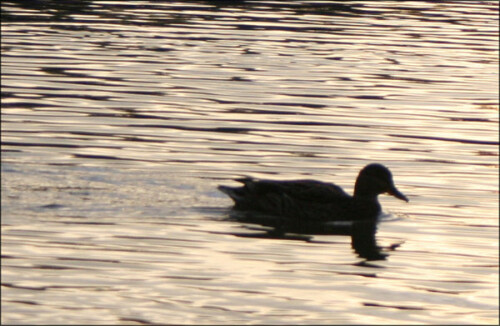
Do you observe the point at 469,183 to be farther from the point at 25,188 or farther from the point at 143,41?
the point at 143,41

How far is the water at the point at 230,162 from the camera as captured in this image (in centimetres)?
1155

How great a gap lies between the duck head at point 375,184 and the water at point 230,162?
28 centimetres

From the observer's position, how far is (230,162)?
674 inches

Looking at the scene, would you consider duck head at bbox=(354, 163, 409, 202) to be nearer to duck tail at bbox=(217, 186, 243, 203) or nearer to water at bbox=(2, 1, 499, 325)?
water at bbox=(2, 1, 499, 325)

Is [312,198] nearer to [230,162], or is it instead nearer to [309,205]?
[309,205]

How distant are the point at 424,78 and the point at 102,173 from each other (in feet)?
32.1

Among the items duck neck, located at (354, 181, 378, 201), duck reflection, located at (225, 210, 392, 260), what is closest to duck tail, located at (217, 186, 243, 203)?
duck reflection, located at (225, 210, 392, 260)

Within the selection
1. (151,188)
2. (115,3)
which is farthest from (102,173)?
(115,3)

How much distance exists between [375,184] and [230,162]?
245 cm

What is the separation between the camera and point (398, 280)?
486 inches

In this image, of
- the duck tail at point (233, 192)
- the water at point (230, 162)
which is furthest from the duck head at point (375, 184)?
the duck tail at point (233, 192)

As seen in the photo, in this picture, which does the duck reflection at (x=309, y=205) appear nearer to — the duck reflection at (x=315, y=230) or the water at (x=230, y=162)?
the duck reflection at (x=315, y=230)

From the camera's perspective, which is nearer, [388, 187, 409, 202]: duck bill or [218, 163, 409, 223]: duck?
[218, 163, 409, 223]: duck

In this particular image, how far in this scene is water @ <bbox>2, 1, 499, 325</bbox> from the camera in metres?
11.5
